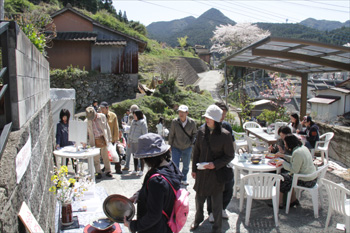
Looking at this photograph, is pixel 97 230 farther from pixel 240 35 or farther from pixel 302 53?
pixel 240 35

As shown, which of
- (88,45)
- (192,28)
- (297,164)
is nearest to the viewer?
(297,164)

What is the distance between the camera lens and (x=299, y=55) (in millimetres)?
8398

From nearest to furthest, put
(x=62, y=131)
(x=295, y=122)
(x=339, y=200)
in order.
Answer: (x=339, y=200), (x=62, y=131), (x=295, y=122)

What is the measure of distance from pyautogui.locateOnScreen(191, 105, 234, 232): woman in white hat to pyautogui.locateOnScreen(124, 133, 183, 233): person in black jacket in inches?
60.7

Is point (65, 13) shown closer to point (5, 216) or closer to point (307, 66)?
point (307, 66)

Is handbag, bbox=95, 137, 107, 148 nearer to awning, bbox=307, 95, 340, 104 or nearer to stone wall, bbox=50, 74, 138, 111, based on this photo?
stone wall, bbox=50, 74, 138, 111

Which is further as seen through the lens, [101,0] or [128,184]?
[101,0]

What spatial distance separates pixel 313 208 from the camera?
528cm

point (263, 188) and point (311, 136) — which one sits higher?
point (311, 136)

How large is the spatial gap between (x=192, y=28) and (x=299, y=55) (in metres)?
133

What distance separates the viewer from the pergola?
6719 millimetres

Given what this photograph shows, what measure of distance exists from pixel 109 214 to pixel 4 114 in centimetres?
129

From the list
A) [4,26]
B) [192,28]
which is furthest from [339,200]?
[192,28]

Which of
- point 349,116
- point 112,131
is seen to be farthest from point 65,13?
point 349,116
